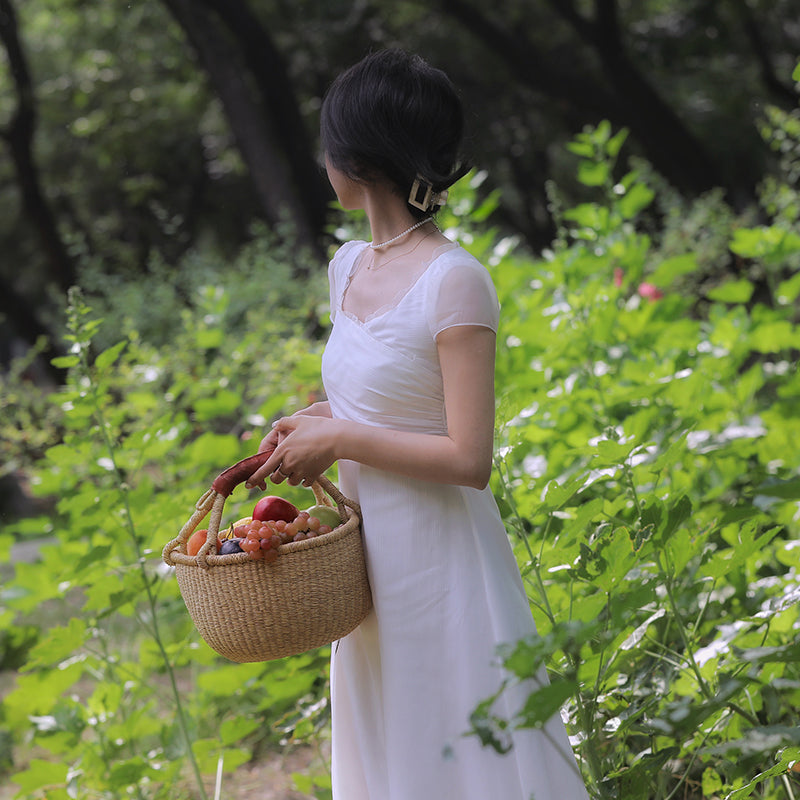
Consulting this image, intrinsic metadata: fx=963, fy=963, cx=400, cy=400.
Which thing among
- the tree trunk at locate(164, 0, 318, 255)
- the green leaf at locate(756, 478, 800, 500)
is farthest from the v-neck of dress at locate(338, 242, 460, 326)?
the tree trunk at locate(164, 0, 318, 255)

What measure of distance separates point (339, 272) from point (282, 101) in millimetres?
9562

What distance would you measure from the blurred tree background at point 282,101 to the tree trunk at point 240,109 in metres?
0.02

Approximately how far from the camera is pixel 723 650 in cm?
183

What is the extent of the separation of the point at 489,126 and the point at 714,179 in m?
7.98

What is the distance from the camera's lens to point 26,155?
11.4 m

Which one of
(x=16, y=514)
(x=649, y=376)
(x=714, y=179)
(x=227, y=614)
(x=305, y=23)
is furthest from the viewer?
(x=305, y=23)

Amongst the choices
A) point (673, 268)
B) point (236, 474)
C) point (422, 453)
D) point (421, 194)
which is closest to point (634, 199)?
point (673, 268)

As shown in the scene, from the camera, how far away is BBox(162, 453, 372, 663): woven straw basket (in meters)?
1.40

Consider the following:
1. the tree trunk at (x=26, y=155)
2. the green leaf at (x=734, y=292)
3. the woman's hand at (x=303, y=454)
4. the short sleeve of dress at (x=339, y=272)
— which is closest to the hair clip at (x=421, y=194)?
the short sleeve of dress at (x=339, y=272)

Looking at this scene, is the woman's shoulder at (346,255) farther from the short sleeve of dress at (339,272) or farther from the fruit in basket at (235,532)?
the fruit in basket at (235,532)

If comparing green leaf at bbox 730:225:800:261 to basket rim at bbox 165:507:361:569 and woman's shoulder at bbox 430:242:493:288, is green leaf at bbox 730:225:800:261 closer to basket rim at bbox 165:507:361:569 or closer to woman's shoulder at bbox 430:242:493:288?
woman's shoulder at bbox 430:242:493:288

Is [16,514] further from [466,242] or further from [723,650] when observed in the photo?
[723,650]

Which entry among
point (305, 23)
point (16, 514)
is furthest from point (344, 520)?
point (305, 23)

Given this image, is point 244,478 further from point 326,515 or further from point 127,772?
point 127,772
